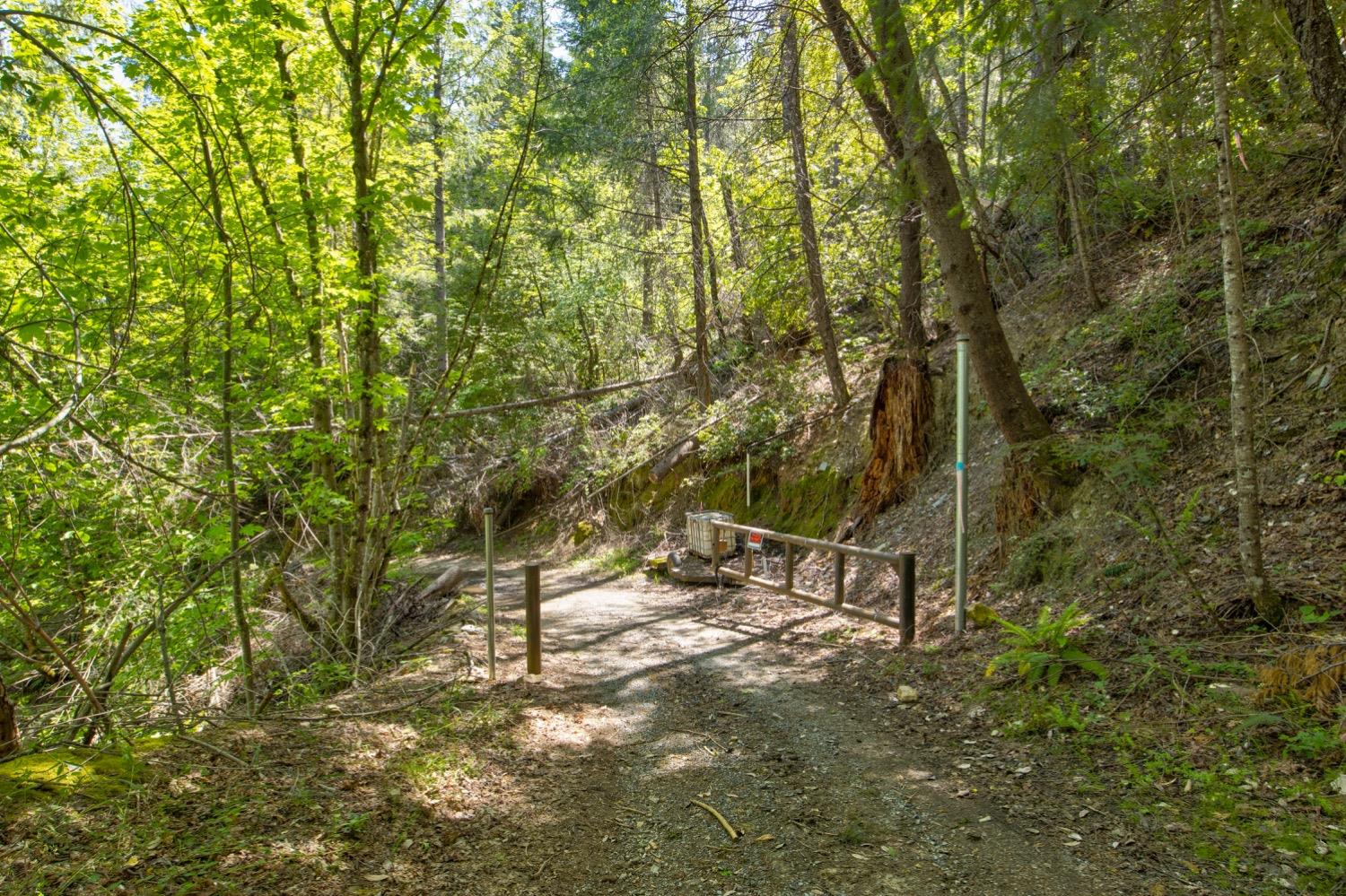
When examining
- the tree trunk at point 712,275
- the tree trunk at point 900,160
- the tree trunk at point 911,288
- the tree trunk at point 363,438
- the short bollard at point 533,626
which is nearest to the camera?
the short bollard at point 533,626

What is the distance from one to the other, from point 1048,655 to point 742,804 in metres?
2.52

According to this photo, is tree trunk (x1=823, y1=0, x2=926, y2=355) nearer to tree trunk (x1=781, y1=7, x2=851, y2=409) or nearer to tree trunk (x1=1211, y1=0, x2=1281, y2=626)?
tree trunk (x1=781, y1=7, x2=851, y2=409)

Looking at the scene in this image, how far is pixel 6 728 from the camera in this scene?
10.8 ft

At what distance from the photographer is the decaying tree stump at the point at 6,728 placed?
3236 mm

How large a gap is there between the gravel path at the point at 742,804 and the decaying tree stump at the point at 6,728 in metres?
2.09

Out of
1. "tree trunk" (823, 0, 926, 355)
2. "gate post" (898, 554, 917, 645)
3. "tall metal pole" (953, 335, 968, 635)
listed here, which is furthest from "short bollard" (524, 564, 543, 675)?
"tree trunk" (823, 0, 926, 355)

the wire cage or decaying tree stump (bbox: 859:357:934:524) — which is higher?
decaying tree stump (bbox: 859:357:934:524)

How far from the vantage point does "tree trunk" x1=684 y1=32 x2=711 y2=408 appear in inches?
559

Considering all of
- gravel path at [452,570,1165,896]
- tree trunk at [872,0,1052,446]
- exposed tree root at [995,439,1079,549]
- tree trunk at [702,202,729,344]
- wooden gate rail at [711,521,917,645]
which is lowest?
gravel path at [452,570,1165,896]

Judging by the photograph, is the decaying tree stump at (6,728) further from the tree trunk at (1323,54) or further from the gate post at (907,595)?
the tree trunk at (1323,54)

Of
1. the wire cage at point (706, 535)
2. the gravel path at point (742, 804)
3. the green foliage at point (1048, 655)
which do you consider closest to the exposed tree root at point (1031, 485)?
the green foliage at point (1048, 655)

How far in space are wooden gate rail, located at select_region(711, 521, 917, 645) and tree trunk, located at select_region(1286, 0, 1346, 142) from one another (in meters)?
4.35

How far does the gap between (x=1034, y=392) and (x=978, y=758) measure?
5171 mm

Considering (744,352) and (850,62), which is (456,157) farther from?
(850,62)
